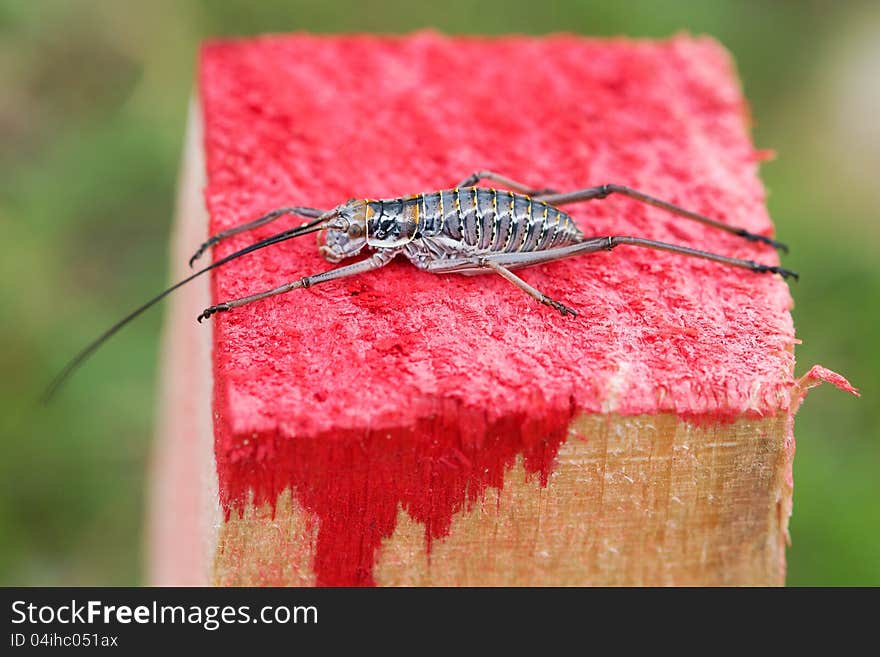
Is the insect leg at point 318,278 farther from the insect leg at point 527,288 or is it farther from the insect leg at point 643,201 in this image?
the insect leg at point 643,201

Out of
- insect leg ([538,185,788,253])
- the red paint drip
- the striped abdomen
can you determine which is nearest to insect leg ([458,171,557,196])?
insect leg ([538,185,788,253])

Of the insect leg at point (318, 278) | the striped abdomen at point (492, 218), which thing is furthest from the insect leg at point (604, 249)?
the insect leg at point (318, 278)

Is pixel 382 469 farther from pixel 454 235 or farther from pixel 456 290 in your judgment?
pixel 454 235

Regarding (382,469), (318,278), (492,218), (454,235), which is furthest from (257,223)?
(382,469)

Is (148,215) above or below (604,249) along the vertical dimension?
above

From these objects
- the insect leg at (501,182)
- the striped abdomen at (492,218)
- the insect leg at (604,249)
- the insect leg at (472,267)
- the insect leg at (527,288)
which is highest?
the insect leg at (501,182)
